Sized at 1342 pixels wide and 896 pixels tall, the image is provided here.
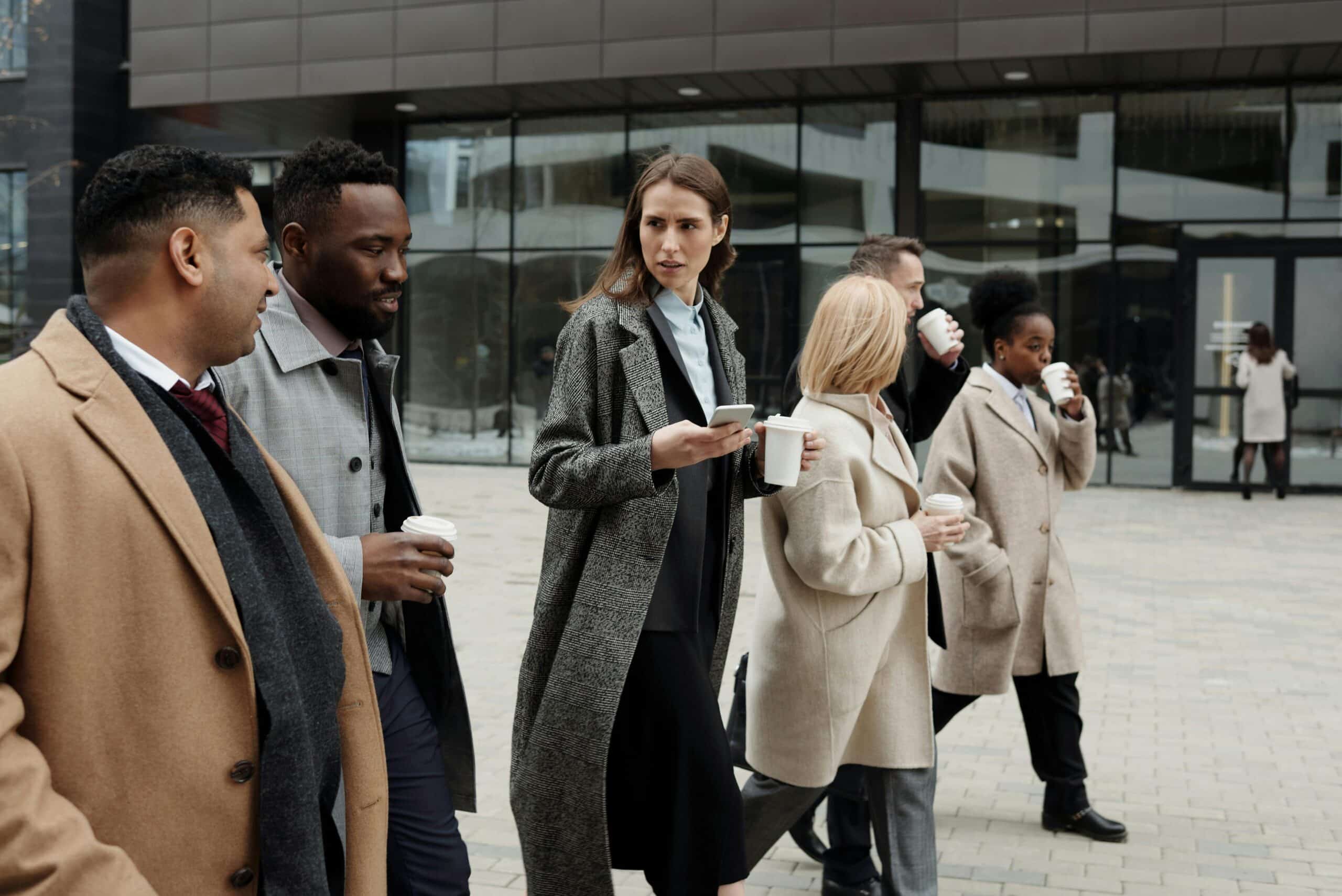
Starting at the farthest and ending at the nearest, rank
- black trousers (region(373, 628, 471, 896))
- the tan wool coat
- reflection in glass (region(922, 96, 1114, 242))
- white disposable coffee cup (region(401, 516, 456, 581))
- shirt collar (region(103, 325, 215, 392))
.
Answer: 1. reflection in glass (region(922, 96, 1114, 242))
2. black trousers (region(373, 628, 471, 896))
3. white disposable coffee cup (region(401, 516, 456, 581))
4. shirt collar (region(103, 325, 215, 392))
5. the tan wool coat

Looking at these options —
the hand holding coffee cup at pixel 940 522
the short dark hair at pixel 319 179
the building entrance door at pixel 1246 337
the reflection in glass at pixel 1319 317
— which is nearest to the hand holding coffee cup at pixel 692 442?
the short dark hair at pixel 319 179

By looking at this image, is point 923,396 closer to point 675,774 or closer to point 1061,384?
point 1061,384

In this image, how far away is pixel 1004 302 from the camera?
4820mm

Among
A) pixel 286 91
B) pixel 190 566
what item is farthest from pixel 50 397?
pixel 286 91

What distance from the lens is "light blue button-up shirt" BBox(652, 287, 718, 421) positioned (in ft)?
10.5

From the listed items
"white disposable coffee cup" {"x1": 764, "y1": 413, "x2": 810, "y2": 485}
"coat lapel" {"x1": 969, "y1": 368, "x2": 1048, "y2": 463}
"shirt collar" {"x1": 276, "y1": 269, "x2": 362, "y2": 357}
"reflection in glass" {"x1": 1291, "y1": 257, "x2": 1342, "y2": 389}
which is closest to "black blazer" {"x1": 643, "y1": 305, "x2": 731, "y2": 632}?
"white disposable coffee cup" {"x1": 764, "y1": 413, "x2": 810, "y2": 485}

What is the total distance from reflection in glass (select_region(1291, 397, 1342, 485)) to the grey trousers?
1372cm

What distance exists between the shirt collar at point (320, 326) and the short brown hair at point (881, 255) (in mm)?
2019

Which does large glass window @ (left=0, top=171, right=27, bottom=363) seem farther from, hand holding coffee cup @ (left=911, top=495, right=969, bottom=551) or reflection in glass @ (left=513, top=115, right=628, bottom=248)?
hand holding coffee cup @ (left=911, top=495, right=969, bottom=551)

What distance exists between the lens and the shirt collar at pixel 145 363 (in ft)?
5.95

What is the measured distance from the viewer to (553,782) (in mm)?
3012

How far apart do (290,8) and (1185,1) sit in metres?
11.0

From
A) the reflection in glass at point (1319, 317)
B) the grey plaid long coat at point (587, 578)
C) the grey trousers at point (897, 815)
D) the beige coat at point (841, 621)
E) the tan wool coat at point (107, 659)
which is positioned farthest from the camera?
the reflection in glass at point (1319, 317)

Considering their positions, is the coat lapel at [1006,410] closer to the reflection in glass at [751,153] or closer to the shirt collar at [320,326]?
the shirt collar at [320,326]
